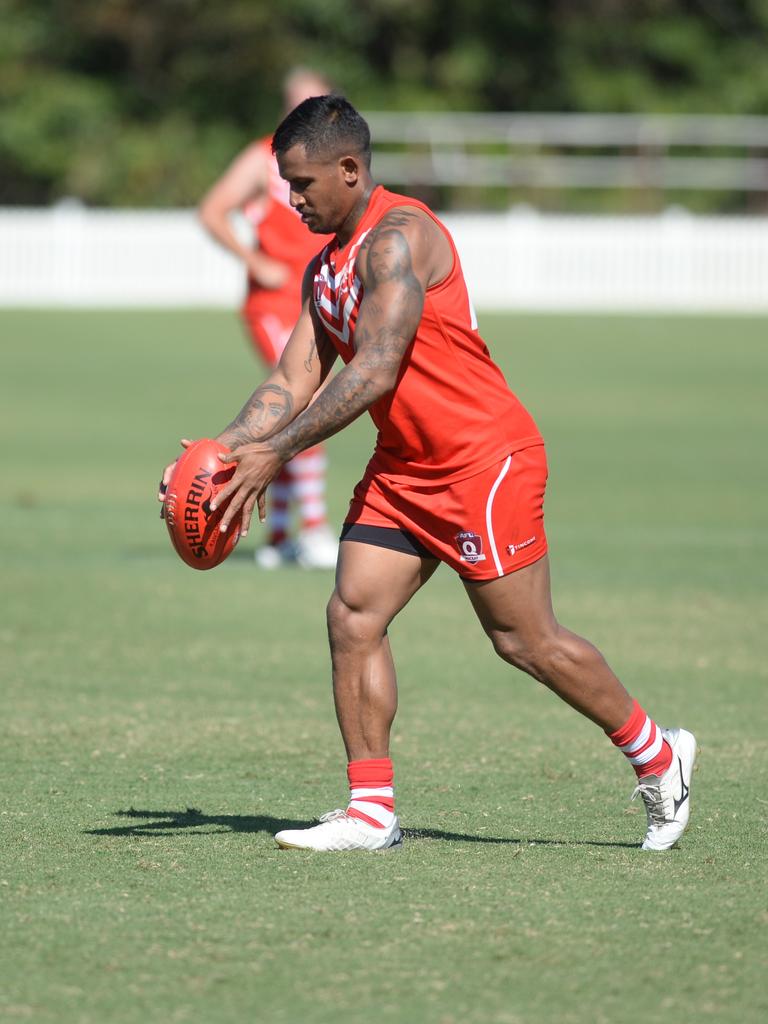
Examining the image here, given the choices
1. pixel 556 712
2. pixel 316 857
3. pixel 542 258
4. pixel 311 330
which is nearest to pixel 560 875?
pixel 316 857

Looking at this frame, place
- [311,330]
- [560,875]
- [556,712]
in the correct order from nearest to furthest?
[560,875]
[311,330]
[556,712]

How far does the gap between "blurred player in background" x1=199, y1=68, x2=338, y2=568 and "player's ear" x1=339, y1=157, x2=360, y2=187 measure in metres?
5.57

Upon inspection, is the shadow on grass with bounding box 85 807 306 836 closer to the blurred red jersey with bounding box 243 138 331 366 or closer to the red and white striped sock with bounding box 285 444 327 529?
the red and white striped sock with bounding box 285 444 327 529

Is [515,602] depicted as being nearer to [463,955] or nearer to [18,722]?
[463,955]

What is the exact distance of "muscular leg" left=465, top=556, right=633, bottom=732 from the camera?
5.48 metres

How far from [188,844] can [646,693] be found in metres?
3.15

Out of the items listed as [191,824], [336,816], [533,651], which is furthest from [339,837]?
[533,651]

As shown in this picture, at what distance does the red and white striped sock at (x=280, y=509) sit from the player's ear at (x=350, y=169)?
19.1ft

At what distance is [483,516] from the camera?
214 inches

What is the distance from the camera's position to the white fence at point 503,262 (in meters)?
36.3

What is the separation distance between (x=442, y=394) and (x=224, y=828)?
61.6 inches

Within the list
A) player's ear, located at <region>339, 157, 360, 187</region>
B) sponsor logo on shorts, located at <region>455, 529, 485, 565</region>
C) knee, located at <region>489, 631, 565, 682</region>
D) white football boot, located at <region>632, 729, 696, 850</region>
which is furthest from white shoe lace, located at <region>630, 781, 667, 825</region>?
player's ear, located at <region>339, 157, 360, 187</region>

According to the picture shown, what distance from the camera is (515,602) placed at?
548 cm

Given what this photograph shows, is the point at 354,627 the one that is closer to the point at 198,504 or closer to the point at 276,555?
the point at 198,504
